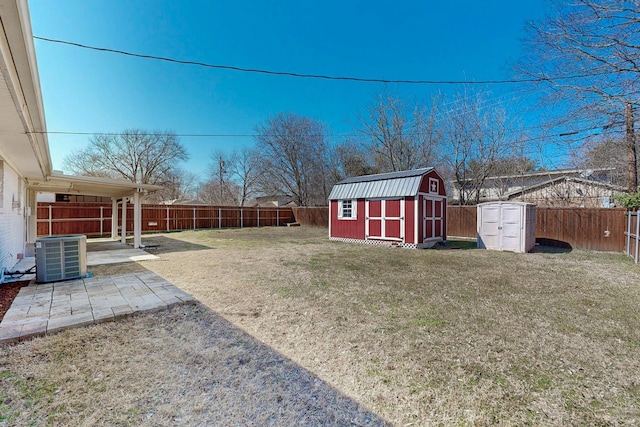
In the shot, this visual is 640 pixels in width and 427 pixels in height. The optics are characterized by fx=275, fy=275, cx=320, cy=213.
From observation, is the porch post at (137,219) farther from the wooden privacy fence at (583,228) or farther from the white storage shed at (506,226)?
the wooden privacy fence at (583,228)

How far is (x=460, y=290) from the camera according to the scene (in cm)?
428

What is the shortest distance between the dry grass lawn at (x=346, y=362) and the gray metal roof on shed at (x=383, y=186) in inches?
217

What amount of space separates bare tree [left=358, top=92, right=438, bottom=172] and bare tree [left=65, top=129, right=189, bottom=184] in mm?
17353

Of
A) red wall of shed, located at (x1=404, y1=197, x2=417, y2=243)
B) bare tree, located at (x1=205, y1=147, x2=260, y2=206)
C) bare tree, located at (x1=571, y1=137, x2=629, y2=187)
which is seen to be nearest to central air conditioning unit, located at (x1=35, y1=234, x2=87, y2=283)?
red wall of shed, located at (x1=404, y1=197, x2=417, y2=243)

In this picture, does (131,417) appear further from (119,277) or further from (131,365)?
(119,277)

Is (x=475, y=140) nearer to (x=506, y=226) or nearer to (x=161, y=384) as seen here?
(x=506, y=226)

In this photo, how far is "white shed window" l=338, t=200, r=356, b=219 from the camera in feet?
36.0

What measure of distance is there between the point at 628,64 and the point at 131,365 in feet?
33.4

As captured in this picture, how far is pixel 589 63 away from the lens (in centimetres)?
652

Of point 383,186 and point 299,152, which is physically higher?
point 299,152

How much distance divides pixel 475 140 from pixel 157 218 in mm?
18711

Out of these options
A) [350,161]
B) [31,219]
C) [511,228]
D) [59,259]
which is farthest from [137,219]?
[350,161]

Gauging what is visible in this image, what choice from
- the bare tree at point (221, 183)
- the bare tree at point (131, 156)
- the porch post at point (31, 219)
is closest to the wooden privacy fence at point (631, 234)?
the porch post at point (31, 219)

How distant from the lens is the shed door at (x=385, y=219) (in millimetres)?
9516
